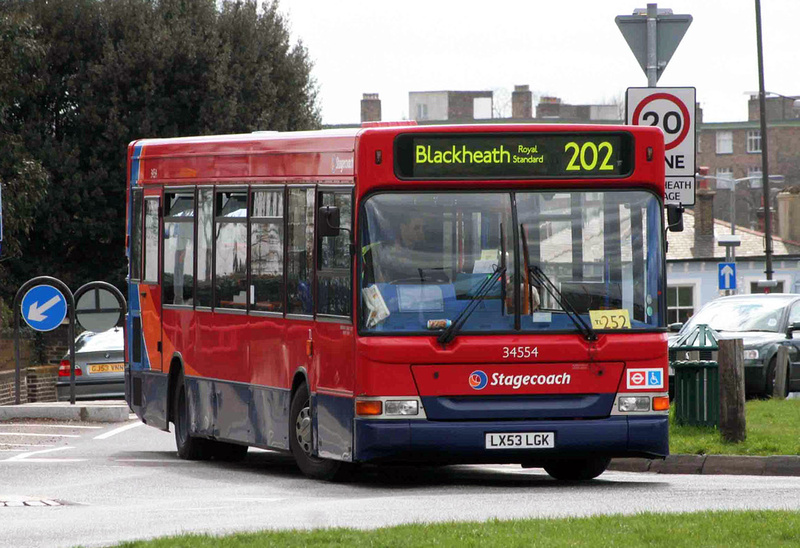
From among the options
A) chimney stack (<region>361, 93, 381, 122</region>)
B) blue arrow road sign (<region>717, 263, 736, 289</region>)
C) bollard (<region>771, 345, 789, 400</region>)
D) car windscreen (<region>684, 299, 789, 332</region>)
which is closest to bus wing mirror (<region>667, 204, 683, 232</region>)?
bollard (<region>771, 345, 789, 400</region>)

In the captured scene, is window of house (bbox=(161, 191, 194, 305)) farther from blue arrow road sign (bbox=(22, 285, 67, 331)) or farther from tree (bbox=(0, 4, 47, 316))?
tree (bbox=(0, 4, 47, 316))

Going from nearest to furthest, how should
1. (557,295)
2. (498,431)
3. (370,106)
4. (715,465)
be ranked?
1. (498,431)
2. (557,295)
3. (715,465)
4. (370,106)

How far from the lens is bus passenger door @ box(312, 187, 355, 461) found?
43.5ft

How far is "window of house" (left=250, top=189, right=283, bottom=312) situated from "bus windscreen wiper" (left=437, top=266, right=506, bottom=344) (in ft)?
7.12

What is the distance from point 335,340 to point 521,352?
145 cm

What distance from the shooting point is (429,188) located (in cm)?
1325

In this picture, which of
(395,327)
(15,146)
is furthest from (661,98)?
(15,146)

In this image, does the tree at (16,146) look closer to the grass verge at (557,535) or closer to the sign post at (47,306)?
the sign post at (47,306)

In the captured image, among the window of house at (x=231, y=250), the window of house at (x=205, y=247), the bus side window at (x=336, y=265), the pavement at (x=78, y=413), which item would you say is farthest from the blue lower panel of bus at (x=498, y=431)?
the pavement at (x=78, y=413)

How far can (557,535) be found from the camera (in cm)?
924

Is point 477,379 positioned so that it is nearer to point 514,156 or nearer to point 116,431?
point 514,156

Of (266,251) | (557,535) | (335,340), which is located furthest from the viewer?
(266,251)

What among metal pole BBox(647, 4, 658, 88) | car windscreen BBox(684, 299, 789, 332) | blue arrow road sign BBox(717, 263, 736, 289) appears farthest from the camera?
blue arrow road sign BBox(717, 263, 736, 289)

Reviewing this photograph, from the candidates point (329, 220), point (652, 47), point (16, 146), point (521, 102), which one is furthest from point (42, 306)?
point (521, 102)
